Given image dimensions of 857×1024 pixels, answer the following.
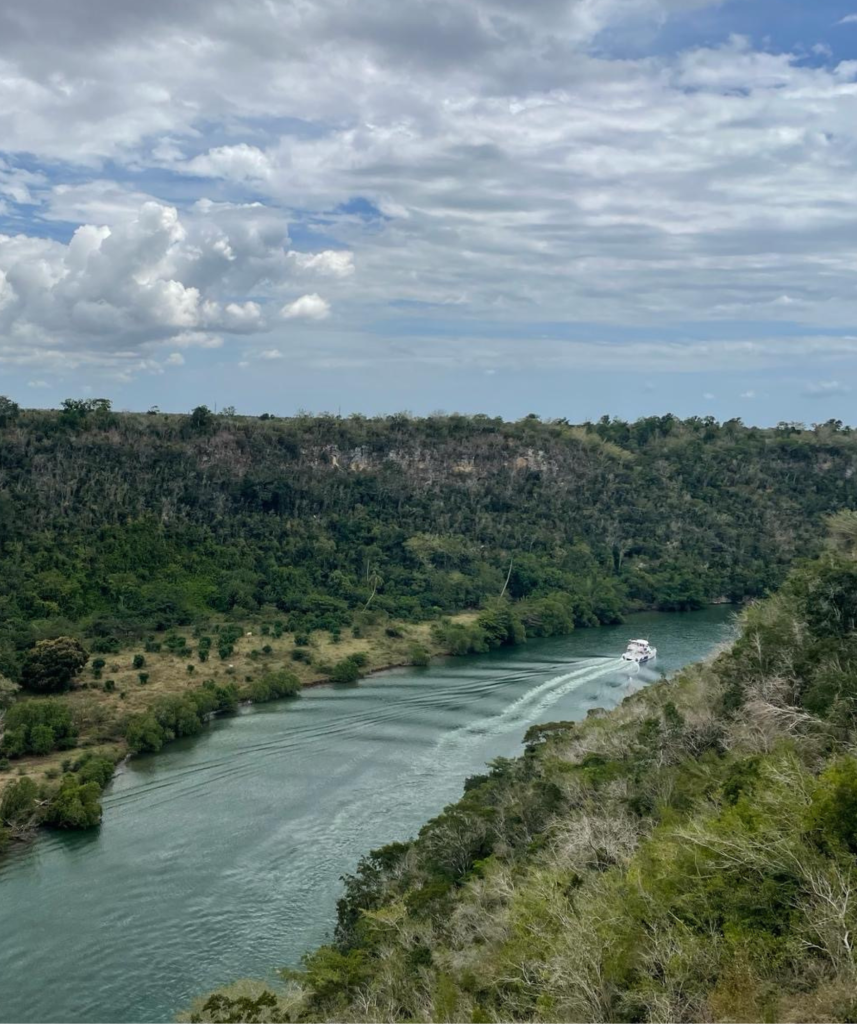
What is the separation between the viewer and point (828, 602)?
2623cm

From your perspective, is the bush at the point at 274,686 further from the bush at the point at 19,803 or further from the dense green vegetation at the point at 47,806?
the bush at the point at 19,803

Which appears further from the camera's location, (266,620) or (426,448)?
(426,448)

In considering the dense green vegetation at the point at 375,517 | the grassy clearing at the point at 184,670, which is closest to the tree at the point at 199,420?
the dense green vegetation at the point at 375,517

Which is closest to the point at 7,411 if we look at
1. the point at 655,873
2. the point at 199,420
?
the point at 199,420

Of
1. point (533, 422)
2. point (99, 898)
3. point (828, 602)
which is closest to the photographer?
point (828, 602)

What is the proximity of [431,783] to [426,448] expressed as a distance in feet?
193

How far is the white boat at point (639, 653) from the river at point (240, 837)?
7.78ft

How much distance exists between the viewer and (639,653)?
62375 millimetres

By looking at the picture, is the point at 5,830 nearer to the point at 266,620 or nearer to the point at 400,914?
the point at 400,914

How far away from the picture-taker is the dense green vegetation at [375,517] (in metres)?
68.4

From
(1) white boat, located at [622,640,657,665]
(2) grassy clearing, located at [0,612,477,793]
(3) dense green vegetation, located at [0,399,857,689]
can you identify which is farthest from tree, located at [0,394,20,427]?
(1) white boat, located at [622,640,657,665]

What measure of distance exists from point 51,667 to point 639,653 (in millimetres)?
36077

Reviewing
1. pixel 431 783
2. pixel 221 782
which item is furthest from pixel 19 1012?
pixel 431 783

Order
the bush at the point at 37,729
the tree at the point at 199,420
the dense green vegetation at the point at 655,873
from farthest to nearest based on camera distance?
1. the tree at the point at 199,420
2. the bush at the point at 37,729
3. the dense green vegetation at the point at 655,873
